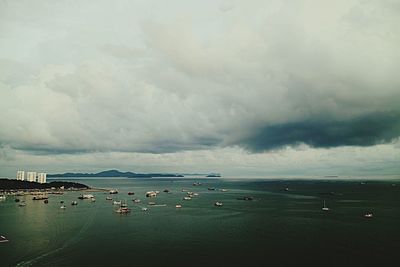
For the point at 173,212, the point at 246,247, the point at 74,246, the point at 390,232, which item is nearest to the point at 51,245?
the point at 74,246

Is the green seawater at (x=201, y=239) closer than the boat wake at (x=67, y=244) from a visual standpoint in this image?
No

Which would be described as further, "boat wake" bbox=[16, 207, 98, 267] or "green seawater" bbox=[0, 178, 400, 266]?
"green seawater" bbox=[0, 178, 400, 266]

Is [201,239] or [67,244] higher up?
[201,239]

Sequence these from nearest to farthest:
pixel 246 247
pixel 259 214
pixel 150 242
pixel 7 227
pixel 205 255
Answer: pixel 205 255 < pixel 246 247 < pixel 150 242 < pixel 7 227 < pixel 259 214

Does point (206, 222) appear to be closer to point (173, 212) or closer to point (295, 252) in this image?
point (173, 212)

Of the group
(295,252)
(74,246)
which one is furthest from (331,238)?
(74,246)

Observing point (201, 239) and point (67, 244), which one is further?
point (201, 239)

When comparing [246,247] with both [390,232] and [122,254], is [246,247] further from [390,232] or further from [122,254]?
[390,232]

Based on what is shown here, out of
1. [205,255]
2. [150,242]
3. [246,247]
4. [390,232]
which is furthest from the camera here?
[390,232]

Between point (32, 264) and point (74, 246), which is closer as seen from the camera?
point (32, 264)
